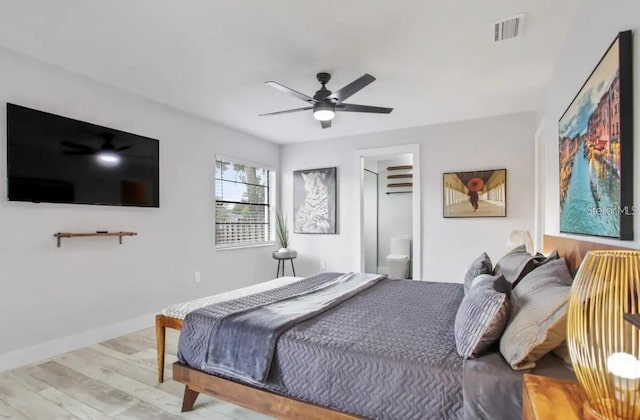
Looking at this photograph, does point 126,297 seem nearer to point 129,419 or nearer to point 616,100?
point 129,419

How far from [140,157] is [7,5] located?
161 cm

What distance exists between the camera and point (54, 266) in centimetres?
287

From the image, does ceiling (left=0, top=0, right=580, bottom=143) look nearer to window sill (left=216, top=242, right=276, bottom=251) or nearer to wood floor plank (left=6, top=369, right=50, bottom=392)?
window sill (left=216, top=242, right=276, bottom=251)

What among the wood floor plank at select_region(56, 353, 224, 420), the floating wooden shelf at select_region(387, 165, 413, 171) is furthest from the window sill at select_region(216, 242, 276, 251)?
the floating wooden shelf at select_region(387, 165, 413, 171)

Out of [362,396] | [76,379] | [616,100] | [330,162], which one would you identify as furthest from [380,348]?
[330,162]

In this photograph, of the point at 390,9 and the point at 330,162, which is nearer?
the point at 390,9

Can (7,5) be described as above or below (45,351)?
above

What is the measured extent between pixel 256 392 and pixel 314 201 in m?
3.90

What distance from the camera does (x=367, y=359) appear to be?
1.43 meters

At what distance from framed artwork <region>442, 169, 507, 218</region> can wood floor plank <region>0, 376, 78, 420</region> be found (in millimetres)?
4225

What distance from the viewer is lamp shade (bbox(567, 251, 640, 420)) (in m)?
0.72

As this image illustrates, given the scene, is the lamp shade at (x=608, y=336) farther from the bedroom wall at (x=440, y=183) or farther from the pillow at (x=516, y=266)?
the bedroom wall at (x=440, y=183)

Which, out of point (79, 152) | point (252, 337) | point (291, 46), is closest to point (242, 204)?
point (79, 152)

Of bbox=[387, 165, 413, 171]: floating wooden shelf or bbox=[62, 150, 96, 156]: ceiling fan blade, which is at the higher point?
bbox=[387, 165, 413, 171]: floating wooden shelf
